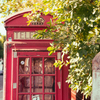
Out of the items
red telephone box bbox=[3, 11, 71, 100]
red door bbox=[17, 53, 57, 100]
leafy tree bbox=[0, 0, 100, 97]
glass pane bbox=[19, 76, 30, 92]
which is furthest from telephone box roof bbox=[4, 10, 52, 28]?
glass pane bbox=[19, 76, 30, 92]

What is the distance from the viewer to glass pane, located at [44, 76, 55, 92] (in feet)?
11.7

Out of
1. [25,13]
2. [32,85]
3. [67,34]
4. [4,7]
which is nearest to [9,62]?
[32,85]

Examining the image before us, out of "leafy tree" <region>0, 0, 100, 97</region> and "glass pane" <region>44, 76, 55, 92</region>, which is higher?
"leafy tree" <region>0, 0, 100, 97</region>

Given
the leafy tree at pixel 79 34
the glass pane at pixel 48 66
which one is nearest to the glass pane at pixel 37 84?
the glass pane at pixel 48 66

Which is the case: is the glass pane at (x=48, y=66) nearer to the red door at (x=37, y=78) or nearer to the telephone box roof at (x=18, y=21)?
the red door at (x=37, y=78)

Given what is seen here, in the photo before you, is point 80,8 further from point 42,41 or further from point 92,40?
point 42,41

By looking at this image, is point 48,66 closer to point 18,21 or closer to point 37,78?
point 37,78

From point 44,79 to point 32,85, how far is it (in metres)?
0.30

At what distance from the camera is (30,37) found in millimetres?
3592

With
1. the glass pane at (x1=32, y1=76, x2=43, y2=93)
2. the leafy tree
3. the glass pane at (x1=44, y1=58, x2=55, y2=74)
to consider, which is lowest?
the glass pane at (x1=32, y1=76, x2=43, y2=93)

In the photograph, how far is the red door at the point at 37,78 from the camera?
353 centimetres

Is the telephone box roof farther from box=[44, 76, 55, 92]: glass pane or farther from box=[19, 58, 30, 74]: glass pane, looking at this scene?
box=[44, 76, 55, 92]: glass pane

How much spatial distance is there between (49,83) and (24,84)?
55 centimetres

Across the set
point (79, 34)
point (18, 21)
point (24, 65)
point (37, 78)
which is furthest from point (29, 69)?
point (79, 34)
